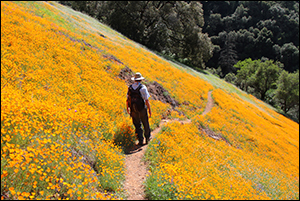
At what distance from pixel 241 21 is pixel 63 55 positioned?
154109 mm

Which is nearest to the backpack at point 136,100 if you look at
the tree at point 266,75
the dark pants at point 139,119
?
the dark pants at point 139,119

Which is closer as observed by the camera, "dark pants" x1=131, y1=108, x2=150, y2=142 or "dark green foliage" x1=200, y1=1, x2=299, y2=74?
"dark pants" x1=131, y1=108, x2=150, y2=142

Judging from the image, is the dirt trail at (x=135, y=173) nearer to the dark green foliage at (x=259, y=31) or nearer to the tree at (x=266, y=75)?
the tree at (x=266, y=75)

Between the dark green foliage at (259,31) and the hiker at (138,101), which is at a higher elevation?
the dark green foliage at (259,31)

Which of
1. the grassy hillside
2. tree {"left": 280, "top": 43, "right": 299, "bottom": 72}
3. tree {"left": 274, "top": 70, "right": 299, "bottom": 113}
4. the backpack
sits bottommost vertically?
the grassy hillside

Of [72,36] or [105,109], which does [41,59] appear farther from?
[72,36]

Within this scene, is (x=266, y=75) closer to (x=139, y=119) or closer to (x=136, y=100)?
(x=139, y=119)

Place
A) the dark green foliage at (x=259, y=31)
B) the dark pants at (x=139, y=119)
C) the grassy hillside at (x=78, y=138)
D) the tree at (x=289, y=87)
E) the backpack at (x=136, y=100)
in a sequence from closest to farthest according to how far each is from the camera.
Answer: the grassy hillside at (x=78, y=138), the backpack at (x=136, y=100), the dark pants at (x=139, y=119), the tree at (x=289, y=87), the dark green foliage at (x=259, y=31)

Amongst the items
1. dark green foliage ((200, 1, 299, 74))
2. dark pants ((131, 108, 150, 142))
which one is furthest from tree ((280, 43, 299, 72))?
dark pants ((131, 108, 150, 142))

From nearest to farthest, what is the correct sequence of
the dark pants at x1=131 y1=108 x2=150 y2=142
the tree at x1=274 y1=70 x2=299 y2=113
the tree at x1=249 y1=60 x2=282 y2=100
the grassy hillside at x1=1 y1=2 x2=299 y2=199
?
the grassy hillside at x1=1 y1=2 x2=299 y2=199, the dark pants at x1=131 y1=108 x2=150 y2=142, the tree at x1=274 y1=70 x2=299 y2=113, the tree at x1=249 y1=60 x2=282 y2=100

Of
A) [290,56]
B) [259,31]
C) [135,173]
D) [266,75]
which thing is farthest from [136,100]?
[259,31]

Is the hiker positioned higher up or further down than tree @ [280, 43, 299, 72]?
further down

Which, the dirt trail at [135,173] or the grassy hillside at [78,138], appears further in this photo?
the dirt trail at [135,173]

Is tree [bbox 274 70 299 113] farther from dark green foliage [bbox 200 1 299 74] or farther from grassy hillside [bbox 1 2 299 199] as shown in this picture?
dark green foliage [bbox 200 1 299 74]
